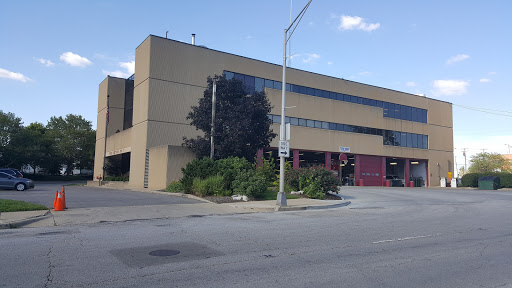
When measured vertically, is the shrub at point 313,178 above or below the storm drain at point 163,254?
above

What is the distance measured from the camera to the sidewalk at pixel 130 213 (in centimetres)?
1186

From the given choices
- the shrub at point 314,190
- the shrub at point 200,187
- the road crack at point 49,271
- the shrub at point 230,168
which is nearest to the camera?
the road crack at point 49,271

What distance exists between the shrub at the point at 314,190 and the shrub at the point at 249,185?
292 centimetres

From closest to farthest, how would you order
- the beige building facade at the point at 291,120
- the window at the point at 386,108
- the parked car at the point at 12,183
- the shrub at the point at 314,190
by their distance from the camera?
the shrub at the point at 314,190
the parked car at the point at 12,183
the beige building facade at the point at 291,120
the window at the point at 386,108

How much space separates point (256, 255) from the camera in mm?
7531

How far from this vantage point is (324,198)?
70.7 feet

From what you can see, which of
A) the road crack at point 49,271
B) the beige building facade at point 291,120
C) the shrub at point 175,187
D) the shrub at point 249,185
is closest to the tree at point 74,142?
the beige building facade at point 291,120

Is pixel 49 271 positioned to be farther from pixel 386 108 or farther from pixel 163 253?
pixel 386 108

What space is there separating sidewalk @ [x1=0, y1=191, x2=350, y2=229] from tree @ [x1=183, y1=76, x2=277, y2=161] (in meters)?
6.31

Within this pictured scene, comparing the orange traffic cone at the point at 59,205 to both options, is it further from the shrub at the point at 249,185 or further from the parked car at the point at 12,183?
the parked car at the point at 12,183

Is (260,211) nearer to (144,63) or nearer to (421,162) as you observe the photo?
(144,63)

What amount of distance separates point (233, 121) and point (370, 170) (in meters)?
31.7

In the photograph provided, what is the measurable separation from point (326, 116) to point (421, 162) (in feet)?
67.4

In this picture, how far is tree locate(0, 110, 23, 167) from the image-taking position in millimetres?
55353
